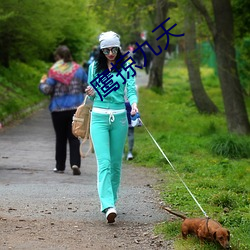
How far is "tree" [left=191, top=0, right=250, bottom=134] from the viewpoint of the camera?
15953mm

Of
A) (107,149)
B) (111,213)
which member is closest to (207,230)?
(111,213)

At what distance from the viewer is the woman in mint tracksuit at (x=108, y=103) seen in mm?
7447

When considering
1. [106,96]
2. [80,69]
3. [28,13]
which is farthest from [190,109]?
[106,96]

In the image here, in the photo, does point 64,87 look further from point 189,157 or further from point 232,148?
point 232,148

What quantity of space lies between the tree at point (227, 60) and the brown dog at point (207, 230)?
9992 millimetres

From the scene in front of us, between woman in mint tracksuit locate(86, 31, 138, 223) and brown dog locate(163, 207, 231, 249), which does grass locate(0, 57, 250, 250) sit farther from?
woman in mint tracksuit locate(86, 31, 138, 223)

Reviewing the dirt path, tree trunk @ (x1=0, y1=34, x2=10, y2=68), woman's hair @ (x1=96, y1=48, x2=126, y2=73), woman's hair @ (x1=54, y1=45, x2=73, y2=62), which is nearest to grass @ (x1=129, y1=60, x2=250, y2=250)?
the dirt path

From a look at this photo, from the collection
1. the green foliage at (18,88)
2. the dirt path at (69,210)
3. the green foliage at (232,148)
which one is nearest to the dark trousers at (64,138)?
the dirt path at (69,210)

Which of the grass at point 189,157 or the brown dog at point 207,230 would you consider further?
the grass at point 189,157

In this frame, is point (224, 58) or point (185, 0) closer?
point (224, 58)

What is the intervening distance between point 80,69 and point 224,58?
5.87m

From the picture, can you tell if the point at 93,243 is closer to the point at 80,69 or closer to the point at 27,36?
the point at 80,69

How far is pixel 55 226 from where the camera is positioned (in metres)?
7.26

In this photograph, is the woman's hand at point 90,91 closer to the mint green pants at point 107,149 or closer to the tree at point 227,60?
the mint green pants at point 107,149
